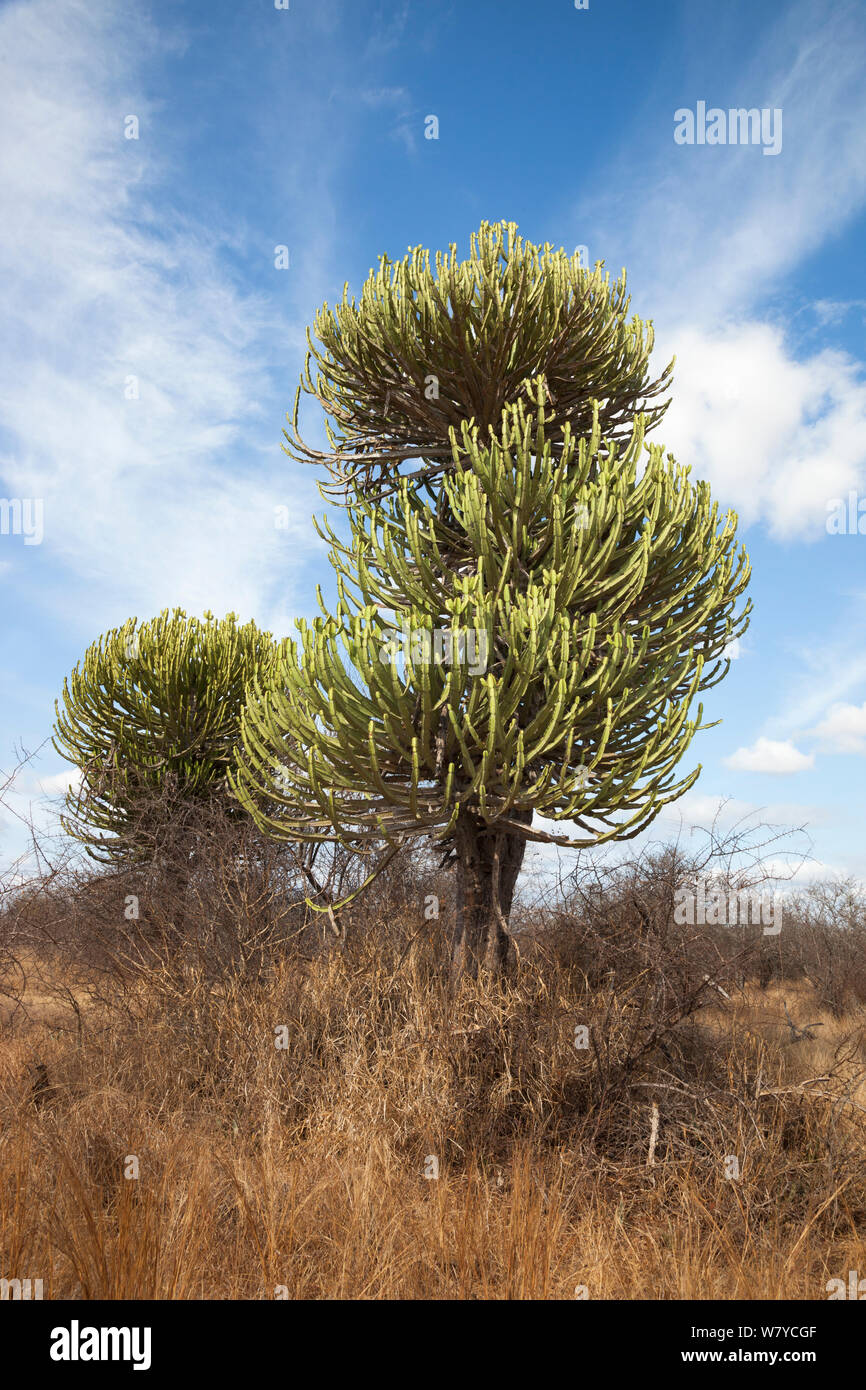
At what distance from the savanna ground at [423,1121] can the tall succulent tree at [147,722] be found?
150 inches

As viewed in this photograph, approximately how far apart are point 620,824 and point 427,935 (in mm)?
2343

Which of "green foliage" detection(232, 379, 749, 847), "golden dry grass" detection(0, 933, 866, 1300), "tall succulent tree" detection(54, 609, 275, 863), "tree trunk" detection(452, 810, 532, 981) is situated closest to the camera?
"golden dry grass" detection(0, 933, 866, 1300)

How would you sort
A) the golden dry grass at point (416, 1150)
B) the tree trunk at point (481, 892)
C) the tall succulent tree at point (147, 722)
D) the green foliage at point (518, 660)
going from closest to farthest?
1. the golden dry grass at point (416, 1150)
2. the green foliage at point (518, 660)
3. the tree trunk at point (481, 892)
4. the tall succulent tree at point (147, 722)

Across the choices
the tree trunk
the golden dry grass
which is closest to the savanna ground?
the golden dry grass

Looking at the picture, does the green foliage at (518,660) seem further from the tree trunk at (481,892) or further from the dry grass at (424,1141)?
the dry grass at (424,1141)

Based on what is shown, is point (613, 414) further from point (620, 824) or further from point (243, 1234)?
point (243, 1234)

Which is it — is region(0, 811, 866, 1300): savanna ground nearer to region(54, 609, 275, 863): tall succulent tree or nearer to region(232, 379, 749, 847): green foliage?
region(232, 379, 749, 847): green foliage

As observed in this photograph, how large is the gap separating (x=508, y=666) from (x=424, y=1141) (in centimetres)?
257

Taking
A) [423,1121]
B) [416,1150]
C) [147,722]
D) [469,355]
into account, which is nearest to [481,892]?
[423,1121]

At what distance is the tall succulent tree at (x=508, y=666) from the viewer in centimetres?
445

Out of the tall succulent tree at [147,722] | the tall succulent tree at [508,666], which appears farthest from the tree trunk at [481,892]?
the tall succulent tree at [147,722]

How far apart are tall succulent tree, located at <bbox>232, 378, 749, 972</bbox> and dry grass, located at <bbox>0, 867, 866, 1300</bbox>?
0.95m

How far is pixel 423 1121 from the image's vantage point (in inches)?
159

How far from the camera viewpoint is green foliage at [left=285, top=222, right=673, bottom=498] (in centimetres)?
560
